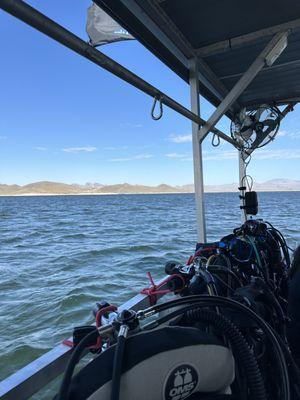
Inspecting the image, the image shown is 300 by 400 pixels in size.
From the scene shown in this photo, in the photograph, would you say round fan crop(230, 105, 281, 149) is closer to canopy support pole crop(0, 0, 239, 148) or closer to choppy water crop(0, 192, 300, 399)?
canopy support pole crop(0, 0, 239, 148)

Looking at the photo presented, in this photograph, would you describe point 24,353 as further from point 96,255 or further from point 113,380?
point 96,255

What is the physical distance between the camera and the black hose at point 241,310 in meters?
0.98

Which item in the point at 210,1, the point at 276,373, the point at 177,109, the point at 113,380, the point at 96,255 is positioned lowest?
the point at 96,255

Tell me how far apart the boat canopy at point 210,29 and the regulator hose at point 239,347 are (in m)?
1.56

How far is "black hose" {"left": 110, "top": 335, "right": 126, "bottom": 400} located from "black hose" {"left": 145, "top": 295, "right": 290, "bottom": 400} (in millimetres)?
220

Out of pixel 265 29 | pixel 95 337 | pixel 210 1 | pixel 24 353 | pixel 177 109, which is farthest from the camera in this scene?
pixel 24 353

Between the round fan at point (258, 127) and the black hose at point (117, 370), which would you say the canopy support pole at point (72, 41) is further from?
the round fan at point (258, 127)

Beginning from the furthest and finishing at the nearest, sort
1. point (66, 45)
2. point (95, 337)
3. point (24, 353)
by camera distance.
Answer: point (24, 353) < point (66, 45) < point (95, 337)

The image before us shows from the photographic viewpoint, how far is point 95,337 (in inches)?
34.5

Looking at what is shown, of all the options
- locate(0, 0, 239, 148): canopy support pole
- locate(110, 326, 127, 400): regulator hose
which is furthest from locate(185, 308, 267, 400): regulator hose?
locate(0, 0, 239, 148): canopy support pole

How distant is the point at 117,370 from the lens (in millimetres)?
695

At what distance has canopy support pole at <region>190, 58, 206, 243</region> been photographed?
2.93 metres

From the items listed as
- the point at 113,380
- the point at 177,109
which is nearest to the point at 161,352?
the point at 113,380

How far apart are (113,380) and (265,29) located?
2.59 meters
